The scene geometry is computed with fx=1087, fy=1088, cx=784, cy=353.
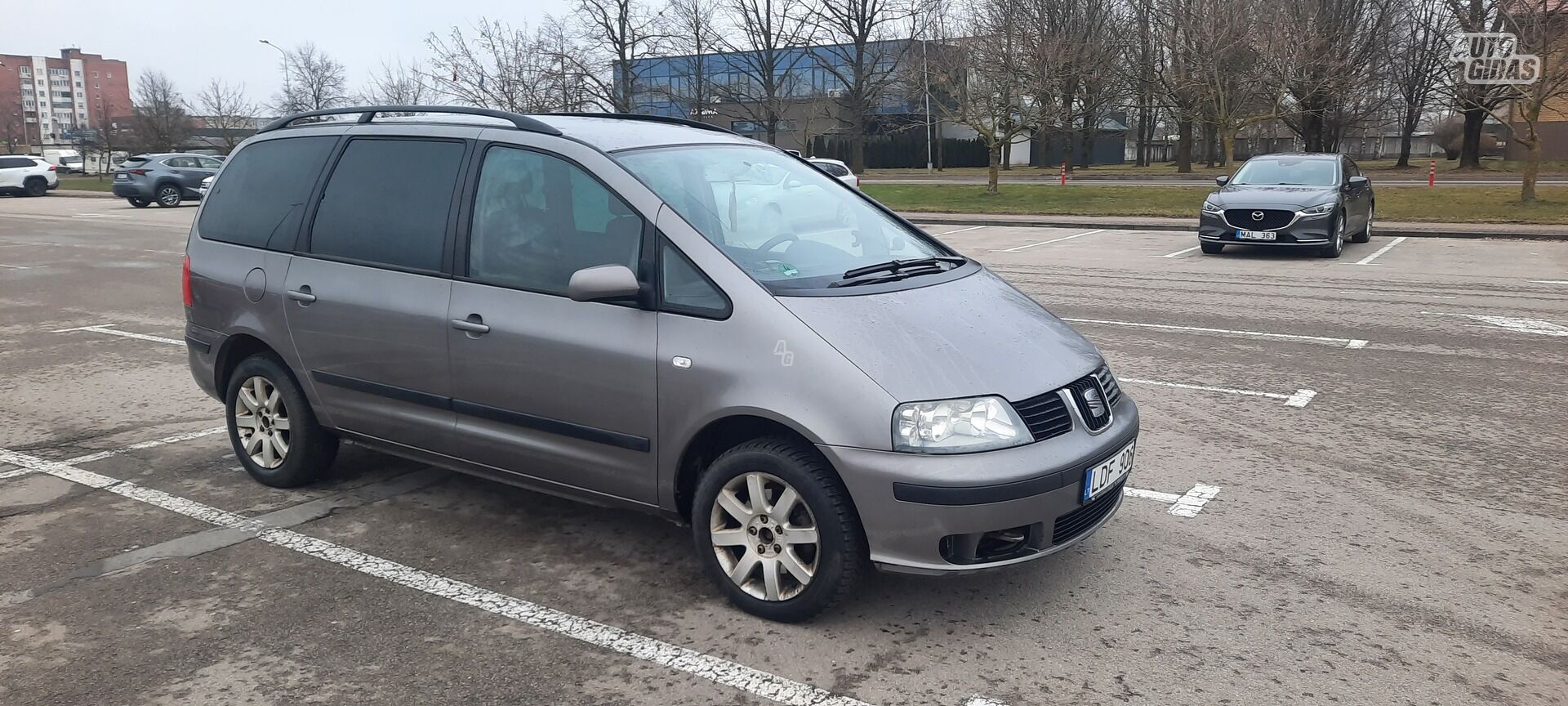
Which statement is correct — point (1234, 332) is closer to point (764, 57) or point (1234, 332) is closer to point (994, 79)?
point (994, 79)

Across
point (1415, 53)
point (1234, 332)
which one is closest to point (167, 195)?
point (1234, 332)

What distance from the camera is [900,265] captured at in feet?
14.1

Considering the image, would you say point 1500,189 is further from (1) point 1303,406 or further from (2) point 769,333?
(2) point 769,333

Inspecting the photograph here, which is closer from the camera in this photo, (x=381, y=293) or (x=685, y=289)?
(x=685, y=289)

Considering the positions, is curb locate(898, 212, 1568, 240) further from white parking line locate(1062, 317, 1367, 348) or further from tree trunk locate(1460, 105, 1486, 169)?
tree trunk locate(1460, 105, 1486, 169)

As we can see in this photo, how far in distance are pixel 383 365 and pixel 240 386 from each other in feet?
3.81

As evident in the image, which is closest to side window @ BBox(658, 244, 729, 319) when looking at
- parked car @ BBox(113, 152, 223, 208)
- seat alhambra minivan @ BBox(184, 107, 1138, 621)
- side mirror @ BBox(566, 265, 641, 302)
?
seat alhambra minivan @ BBox(184, 107, 1138, 621)

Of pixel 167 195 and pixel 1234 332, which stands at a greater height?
pixel 167 195

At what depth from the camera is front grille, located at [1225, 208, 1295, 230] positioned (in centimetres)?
1548

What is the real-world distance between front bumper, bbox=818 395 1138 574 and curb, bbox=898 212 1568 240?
12369 millimetres

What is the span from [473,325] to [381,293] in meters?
0.60

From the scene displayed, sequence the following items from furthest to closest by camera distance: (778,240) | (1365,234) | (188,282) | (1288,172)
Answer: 1. (1365,234)
2. (1288,172)
3. (188,282)
4. (778,240)

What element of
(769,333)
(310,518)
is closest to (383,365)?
(310,518)

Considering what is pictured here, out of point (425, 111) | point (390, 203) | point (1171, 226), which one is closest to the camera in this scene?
point (390, 203)
